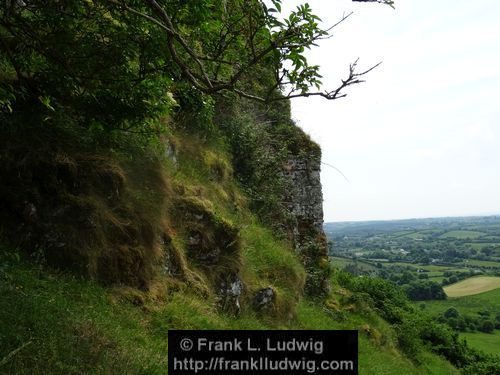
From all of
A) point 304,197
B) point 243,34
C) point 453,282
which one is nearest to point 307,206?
point 304,197

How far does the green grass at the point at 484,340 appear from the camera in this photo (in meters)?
53.4

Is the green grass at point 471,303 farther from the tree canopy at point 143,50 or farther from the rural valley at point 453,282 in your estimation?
the tree canopy at point 143,50

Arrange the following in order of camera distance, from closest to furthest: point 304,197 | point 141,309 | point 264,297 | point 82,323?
1. point 82,323
2. point 141,309
3. point 264,297
4. point 304,197

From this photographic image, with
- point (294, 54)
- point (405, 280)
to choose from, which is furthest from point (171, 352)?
point (405, 280)

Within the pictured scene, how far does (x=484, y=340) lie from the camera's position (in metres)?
59.4

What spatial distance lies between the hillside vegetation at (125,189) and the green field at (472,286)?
3573 inches

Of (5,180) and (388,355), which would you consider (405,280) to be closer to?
(388,355)

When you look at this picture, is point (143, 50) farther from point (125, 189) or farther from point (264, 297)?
point (264, 297)

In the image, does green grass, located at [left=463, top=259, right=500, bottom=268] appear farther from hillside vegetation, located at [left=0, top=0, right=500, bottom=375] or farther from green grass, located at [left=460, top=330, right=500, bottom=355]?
hillside vegetation, located at [left=0, top=0, right=500, bottom=375]

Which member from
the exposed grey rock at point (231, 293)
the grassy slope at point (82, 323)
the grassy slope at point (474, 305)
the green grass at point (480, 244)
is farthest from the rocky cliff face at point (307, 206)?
the green grass at point (480, 244)

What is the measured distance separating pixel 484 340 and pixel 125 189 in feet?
219
